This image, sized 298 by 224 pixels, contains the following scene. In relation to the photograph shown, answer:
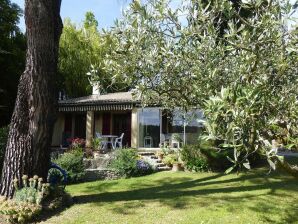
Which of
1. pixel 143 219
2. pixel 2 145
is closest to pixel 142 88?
pixel 143 219

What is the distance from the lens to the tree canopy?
5.69 meters

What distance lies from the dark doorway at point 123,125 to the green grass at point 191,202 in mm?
12218

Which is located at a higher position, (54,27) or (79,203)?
(54,27)

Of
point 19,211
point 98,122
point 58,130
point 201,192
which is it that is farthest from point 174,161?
point 58,130

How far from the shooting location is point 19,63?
34.0 meters

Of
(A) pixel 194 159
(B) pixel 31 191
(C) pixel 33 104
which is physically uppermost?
(C) pixel 33 104

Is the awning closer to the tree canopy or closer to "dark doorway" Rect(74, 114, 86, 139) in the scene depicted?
"dark doorway" Rect(74, 114, 86, 139)

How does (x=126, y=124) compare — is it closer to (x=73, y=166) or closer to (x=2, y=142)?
(x=73, y=166)

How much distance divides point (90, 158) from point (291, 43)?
1663 centimetres

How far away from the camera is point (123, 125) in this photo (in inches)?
1182

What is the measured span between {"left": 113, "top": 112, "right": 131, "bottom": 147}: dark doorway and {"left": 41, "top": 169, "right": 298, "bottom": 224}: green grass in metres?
12.2

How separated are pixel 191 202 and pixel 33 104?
5761 mm

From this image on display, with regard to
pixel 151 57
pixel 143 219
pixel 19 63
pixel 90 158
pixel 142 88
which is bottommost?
pixel 143 219

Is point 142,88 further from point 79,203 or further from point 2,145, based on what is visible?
point 2,145
